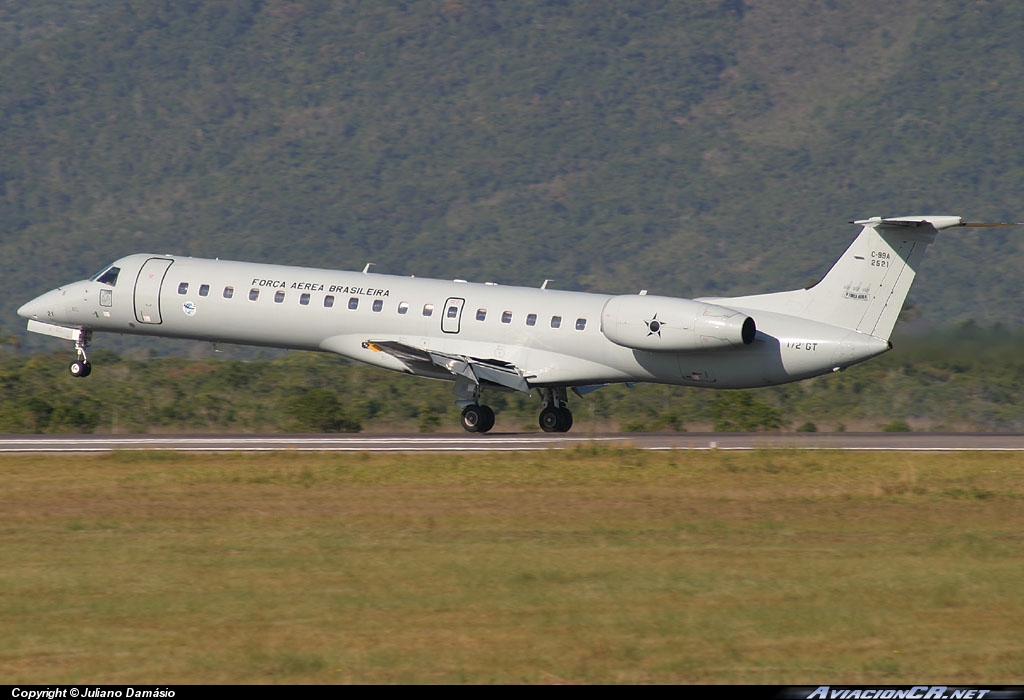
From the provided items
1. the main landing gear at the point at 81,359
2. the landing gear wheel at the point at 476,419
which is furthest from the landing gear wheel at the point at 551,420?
the main landing gear at the point at 81,359

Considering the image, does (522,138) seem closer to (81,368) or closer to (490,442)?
(81,368)

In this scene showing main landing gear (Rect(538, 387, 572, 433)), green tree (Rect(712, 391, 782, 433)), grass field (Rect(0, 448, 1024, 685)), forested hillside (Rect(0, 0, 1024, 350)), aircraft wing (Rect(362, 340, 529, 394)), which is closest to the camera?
grass field (Rect(0, 448, 1024, 685))

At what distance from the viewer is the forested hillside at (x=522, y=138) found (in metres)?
110

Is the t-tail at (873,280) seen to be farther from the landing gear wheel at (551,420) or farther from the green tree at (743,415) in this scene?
the green tree at (743,415)

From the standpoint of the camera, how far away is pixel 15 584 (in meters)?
14.5

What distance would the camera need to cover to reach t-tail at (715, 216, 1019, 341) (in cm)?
2733

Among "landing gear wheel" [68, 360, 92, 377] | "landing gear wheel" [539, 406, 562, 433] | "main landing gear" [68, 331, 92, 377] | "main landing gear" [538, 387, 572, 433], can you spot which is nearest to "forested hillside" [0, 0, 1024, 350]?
"main landing gear" [538, 387, 572, 433]

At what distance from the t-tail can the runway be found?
252 cm

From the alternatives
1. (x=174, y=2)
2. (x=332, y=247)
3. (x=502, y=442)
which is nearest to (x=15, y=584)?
(x=502, y=442)

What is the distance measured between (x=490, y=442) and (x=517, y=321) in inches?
110

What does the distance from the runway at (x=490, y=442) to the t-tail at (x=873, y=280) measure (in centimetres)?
252

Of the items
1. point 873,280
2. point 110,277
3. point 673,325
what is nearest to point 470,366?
point 673,325

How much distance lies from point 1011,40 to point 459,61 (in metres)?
52.1

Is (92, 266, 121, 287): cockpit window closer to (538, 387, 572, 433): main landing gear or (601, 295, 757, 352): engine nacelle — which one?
(538, 387, 572, 433): main landing gear
